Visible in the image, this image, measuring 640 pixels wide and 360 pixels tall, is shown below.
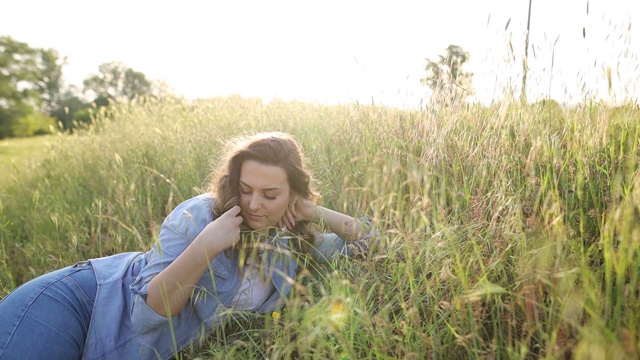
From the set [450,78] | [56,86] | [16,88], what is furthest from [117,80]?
[450,78]

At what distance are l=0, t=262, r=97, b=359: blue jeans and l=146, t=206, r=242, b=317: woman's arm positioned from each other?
1.23 feet

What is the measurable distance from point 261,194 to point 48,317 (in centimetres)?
91

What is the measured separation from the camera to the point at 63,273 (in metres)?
2.06

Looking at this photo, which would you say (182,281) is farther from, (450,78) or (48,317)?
(450,78)

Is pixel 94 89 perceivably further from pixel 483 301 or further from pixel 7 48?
pixel 483 301

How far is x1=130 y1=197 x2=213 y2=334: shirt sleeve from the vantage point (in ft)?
5.97

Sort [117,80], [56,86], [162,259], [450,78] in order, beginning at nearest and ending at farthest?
1. [162,259]
2. [450,78]
3. [56,86]
4. [117,80]

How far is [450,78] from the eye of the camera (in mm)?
2564

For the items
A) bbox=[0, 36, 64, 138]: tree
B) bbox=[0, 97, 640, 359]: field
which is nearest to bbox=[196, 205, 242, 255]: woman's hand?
bbox=[0, 97, 640, 359]: field

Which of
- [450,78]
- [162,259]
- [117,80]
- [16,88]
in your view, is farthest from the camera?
[117,80]


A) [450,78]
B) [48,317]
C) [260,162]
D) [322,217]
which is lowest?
[48,317]

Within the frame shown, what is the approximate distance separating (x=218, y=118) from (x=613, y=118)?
10.8 ft

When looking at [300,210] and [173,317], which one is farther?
[300,210]

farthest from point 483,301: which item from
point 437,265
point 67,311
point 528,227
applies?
point 67,311
